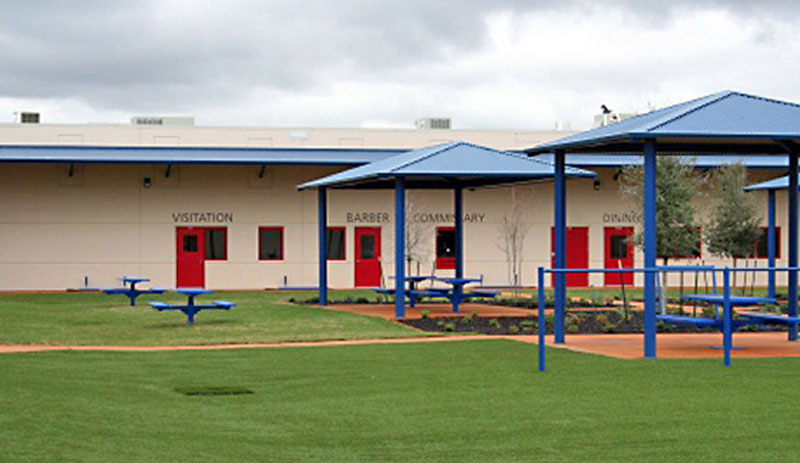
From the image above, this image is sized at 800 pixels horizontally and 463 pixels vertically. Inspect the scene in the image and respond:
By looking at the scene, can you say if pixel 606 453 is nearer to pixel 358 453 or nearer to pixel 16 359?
pixel 358 453

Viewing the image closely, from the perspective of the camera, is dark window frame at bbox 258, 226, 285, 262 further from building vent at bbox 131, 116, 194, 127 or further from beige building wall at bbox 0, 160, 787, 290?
building vent at bbox 131, 116, 194, 127

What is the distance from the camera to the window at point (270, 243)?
3909 cm

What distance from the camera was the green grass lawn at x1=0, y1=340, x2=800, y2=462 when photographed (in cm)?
931

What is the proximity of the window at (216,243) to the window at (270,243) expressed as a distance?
1.13 meters

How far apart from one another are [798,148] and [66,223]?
25086 mm

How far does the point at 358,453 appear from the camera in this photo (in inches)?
364

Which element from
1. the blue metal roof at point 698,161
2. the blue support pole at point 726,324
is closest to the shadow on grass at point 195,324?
the blue support pole at point 726,324

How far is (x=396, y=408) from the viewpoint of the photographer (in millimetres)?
11492

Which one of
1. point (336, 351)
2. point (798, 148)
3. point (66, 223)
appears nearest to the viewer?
point (336, 351)

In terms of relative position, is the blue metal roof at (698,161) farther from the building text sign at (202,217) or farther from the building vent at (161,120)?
the building vent at (161,120)

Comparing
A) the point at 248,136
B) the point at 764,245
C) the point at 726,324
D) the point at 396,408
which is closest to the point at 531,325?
the point at 726,324

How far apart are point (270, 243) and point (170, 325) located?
1659 cm

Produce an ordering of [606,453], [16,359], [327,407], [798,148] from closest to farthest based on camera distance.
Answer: [606,453], [327,407], [16,359], [798,148]

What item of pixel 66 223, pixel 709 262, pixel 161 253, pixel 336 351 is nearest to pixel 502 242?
pixel 709 262
